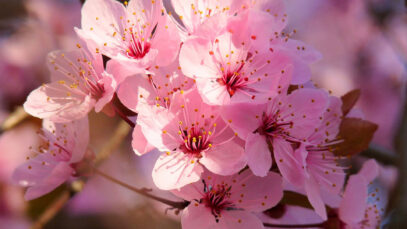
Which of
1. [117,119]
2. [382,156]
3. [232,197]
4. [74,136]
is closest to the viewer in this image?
[232,197]

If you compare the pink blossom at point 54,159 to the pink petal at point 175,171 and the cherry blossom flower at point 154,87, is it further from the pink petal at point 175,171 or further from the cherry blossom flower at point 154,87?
the pink petal at point 175,171

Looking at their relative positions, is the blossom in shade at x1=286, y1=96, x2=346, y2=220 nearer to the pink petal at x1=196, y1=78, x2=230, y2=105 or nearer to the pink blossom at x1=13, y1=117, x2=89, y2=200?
the pink petal at x1=196, y1=78, x2=230, y2=105

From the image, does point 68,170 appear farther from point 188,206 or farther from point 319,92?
point 319,92

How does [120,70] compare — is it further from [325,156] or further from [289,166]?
[325,156]

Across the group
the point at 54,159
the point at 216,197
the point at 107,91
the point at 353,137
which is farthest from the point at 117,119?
the point at 353,137

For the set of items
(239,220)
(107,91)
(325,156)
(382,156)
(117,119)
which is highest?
(107,91)

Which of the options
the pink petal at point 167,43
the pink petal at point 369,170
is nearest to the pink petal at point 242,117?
the pink petal at point 167,43

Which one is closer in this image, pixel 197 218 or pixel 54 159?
pixel 197 218
